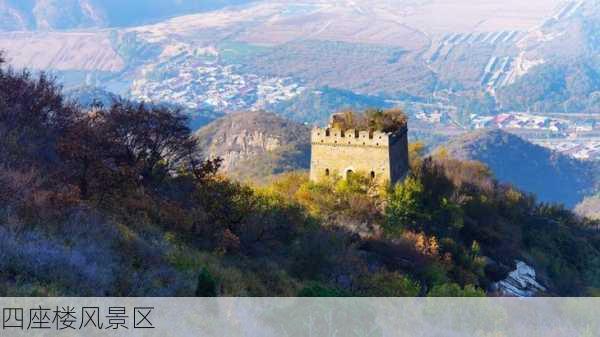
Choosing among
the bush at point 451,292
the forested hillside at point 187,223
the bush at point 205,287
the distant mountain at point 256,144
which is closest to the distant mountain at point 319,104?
the distant mountain at point 256,144

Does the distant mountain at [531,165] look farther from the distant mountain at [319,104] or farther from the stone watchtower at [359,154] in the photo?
the stone watchtower at [359,154]

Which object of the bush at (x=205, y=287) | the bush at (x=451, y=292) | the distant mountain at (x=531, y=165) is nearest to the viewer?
the bush at (x=205, y=287)

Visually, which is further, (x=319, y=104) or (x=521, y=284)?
(x=319, y=104)

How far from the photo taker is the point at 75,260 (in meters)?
7.99

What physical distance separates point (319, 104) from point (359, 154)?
347 feet

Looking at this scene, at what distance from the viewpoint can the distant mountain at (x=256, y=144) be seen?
55231mm

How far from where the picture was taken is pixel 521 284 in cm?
2064

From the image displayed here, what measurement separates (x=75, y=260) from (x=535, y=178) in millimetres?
81367

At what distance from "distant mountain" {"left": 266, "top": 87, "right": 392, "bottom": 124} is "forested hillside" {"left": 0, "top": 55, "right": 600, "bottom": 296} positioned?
3781 inches

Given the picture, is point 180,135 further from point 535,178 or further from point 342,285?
point 535,178

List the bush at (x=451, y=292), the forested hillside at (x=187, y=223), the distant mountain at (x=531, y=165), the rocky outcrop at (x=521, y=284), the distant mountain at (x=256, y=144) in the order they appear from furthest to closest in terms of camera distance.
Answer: the distant mountain at (x=531, y=165) → the distant mountain at (x=256, y=144) → the rocky outcrop at (x=521, y=284) → the bush at (x=451, y=292) → the forested hillside at (x=187, y=223)

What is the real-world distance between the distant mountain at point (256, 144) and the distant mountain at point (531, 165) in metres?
20.2

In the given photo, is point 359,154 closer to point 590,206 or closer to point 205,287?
point 205,287

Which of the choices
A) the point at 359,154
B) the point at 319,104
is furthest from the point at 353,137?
the point at 319,104
